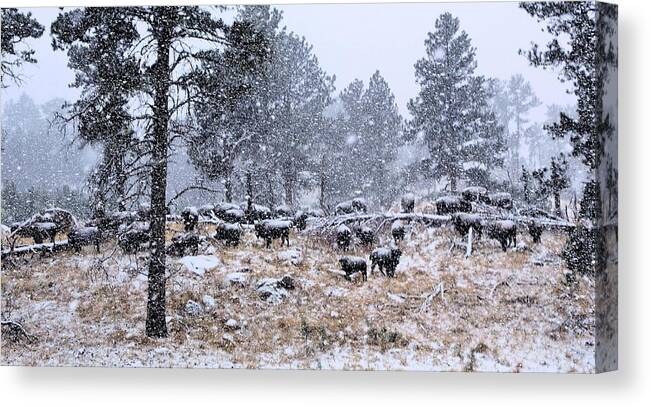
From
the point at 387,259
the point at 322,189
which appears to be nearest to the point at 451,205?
the point at 387,259

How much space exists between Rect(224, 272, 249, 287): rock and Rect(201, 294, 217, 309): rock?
274 millimetres

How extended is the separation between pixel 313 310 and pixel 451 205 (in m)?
2.07

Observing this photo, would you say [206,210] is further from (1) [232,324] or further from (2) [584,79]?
(2) [584,79]

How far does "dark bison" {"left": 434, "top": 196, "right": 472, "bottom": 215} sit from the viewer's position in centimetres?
1161

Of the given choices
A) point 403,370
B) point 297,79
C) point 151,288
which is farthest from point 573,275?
point 151,288

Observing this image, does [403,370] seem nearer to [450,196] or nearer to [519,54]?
[450,196]

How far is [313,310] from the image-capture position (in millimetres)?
11680

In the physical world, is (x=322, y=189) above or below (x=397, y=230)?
above

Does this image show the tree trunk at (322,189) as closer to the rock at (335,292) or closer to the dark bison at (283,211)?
the dark bison at (283,211)

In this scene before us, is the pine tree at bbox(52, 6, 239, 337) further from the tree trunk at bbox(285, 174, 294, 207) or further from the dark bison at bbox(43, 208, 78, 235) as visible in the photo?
the tree trunk at bbox(285, 174, 294, 207)

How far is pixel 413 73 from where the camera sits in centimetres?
1166

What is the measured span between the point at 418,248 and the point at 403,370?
1.45 meters

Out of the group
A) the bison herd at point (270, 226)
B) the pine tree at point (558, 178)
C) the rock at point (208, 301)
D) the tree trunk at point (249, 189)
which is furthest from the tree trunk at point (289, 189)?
the pine tree at point (558, 178)

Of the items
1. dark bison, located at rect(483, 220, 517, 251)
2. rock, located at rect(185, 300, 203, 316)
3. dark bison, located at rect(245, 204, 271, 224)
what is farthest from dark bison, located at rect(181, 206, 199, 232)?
dark bison, located at rect(483, 220, 517, 251)
